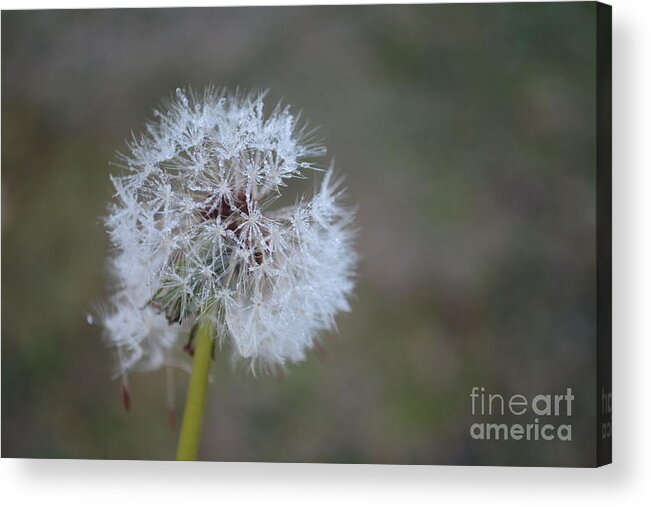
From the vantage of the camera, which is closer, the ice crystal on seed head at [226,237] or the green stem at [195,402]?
the ice crystal on seed head at [226,237]

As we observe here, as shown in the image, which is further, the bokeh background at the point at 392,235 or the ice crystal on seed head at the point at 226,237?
the bokeh background at the point at 392,235

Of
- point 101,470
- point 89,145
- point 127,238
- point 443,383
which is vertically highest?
point 89,145

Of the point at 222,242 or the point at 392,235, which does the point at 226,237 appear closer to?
the point at 222,242

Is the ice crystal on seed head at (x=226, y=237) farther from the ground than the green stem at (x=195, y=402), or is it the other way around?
the ice crystal on seed head at (x=226, y=237)

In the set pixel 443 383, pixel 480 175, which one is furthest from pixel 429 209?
pixel 443 383

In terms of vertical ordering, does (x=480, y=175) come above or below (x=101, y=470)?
above

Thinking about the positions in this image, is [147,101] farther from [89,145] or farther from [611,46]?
[611,46]
